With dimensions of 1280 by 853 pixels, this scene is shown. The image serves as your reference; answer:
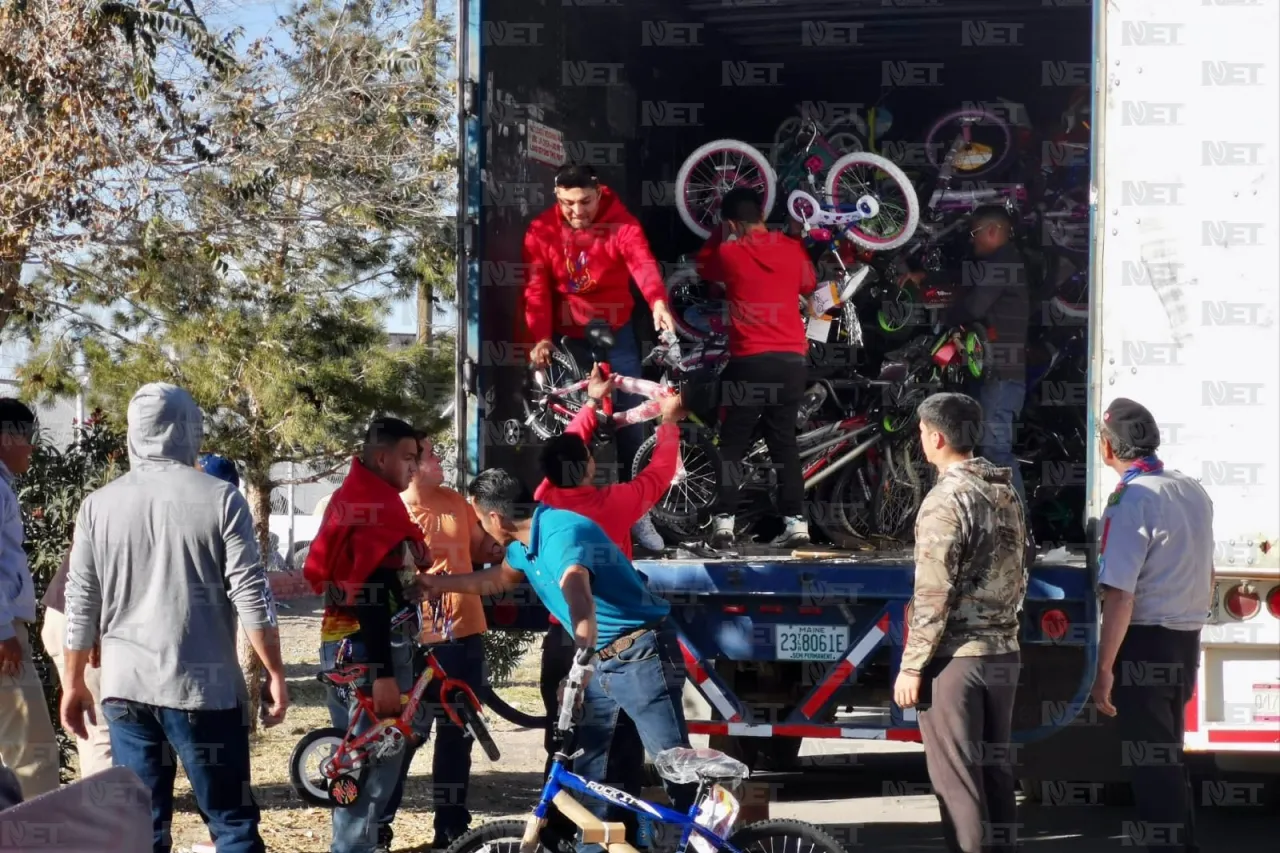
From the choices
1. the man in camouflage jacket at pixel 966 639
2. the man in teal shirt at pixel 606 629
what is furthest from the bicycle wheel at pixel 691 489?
the man in camouflage jacket at pixel 966 639

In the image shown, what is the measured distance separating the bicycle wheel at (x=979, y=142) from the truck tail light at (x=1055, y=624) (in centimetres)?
368

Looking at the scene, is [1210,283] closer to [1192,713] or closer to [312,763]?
[1192,713]

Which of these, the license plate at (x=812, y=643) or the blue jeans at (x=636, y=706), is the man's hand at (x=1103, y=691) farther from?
the blue jeans at (x=636, y=706)

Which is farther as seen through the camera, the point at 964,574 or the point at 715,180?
the point at 715,180

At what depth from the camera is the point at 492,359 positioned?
721 centimetres

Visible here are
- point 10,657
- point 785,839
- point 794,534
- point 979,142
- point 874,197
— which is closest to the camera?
point 785,839

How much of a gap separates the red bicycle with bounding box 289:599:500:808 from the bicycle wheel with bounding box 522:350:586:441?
2.92 feet

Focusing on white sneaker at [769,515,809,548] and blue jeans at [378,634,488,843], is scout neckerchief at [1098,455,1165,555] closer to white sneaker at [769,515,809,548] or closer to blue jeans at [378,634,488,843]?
white sneaker at [769,515,809,548]

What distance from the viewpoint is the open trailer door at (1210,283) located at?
5656mm

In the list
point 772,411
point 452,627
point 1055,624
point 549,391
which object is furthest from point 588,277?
point 1055,624

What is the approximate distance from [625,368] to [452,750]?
188 cm

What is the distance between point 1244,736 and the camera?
5746 millimetres

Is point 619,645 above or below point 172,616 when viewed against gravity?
below

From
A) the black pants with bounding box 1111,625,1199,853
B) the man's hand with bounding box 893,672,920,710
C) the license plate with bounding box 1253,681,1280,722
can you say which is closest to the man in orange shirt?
the man's hand with bounding box 893,672,920,710
